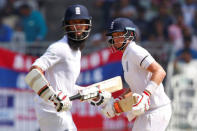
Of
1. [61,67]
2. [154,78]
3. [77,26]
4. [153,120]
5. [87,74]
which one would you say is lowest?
[153,120]

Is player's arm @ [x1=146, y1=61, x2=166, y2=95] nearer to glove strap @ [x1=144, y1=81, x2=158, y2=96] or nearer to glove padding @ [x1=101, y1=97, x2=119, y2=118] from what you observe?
glove strap @ [x1=144, y1=81, x2=158, y2=96]

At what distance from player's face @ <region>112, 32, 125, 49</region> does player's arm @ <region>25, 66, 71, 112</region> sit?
993 millimetres

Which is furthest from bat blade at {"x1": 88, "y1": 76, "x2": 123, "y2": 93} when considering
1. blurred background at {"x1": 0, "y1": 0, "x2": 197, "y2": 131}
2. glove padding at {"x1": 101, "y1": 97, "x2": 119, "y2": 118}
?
blurred background at {"x1": 0, "y1": 0, "x2": 197, "y2": 131}

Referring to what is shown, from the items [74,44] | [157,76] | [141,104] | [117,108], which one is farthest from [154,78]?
[74,44]

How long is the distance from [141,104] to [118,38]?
96 centimetres

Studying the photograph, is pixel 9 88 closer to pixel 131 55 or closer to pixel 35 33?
pixel 35 33

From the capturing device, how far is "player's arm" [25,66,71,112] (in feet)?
20.7

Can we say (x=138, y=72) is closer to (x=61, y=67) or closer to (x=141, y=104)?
(x=141, y=104)

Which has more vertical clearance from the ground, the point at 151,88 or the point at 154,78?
the point at 154,78

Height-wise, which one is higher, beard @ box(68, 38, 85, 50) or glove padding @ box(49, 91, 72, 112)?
beard @ box(68, 38, 85, 50)

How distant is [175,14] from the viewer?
15.4 metres

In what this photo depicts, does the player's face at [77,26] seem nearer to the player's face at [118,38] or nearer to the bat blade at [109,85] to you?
the player's face at [118,38]

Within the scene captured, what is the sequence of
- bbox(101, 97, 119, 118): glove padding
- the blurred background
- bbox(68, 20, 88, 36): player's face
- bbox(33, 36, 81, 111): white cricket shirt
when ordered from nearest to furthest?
bbox(33, 36, 81, 111): white cricket shirt < bbox(68, 20, 88, 36): player's face < bbox(101, 97, 119, 118): glove padding < the blurred background

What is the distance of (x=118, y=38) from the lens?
689cm
